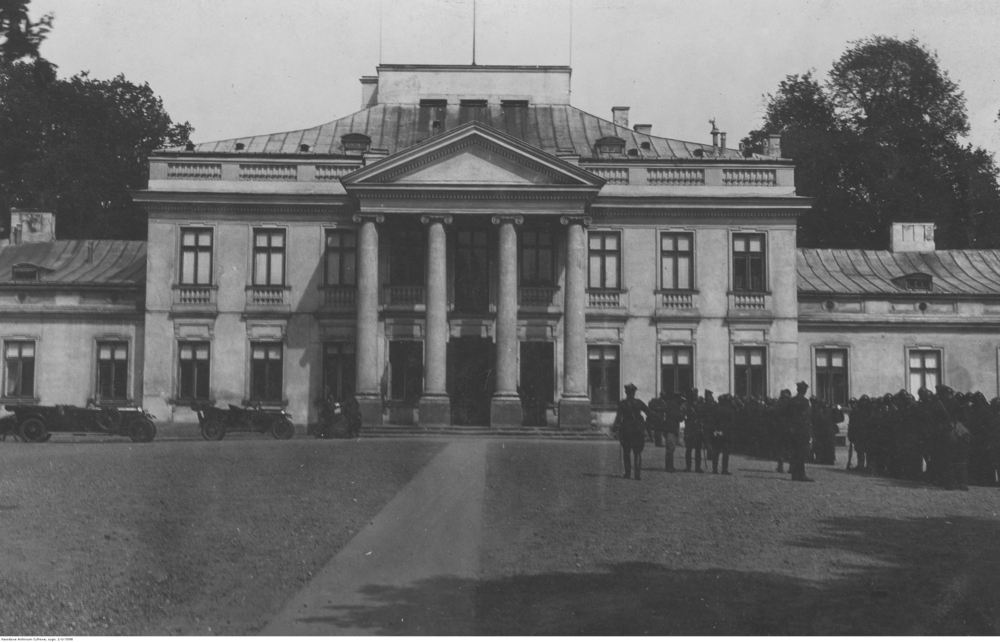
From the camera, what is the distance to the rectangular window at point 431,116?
3756cm

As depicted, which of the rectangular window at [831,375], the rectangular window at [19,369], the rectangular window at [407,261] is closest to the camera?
the rectangular window at [19,369]

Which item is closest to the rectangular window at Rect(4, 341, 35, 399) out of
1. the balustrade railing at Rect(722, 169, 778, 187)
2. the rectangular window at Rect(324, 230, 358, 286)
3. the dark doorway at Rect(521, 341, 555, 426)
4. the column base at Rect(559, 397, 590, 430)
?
the rectangular window at Rect(324, 230, 358, 286)

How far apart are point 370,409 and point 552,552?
20461 millimetres

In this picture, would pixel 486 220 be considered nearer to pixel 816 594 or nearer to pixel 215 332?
pixel 215 332

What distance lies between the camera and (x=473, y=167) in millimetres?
31656

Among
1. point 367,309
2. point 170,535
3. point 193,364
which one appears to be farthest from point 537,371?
point 170,535

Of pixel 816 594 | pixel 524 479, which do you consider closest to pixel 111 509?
pixel 524 479

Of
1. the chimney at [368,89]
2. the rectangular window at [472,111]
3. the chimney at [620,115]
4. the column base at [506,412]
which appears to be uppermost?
the chimney at [368,89]

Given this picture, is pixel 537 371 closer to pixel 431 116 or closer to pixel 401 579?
pixel 431 116

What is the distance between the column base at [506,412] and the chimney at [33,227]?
17.0 meters

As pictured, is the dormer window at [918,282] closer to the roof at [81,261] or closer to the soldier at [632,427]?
the soldier at [632,427]

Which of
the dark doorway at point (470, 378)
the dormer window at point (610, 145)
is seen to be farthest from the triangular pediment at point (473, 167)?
the dark doorway at point (470, 378)

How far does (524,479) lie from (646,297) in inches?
685

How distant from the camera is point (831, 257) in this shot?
1468 inches
